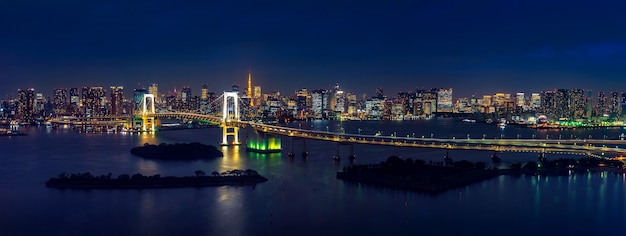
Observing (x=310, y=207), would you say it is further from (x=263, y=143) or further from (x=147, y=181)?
(x=263, y=143)

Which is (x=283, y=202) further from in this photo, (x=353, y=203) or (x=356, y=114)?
(x=356, y=114)

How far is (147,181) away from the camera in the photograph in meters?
11.0

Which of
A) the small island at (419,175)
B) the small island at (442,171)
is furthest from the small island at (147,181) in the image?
the small island at (442,171)

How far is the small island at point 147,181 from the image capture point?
35.5 feet

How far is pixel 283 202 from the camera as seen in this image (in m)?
9.61

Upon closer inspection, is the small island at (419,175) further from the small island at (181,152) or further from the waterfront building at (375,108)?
the waterfront building at (375,108)

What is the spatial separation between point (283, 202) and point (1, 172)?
277 inches

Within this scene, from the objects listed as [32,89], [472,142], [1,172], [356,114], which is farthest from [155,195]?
[356,114]

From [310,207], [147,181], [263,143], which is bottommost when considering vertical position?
[310,207]

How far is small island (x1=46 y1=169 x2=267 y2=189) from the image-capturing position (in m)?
10.8

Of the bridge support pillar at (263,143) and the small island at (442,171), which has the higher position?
the bridge support pillar at (263,143)

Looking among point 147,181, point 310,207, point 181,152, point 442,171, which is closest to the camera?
point 310,207

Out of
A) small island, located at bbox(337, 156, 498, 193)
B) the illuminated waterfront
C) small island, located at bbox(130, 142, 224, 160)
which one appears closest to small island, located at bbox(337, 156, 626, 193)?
small island, located at bbox(337, 156, 498, 193)

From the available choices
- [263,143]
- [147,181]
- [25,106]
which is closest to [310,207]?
[147,181]
